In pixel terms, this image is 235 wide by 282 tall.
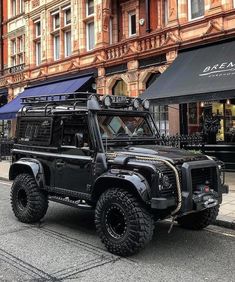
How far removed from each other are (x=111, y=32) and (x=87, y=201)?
44.4ft

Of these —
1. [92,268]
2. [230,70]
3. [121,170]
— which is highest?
[230,70]

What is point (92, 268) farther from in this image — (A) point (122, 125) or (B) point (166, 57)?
(B) point (166, 57)

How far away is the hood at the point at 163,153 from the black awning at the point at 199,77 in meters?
4.79

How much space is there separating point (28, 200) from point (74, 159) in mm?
1351

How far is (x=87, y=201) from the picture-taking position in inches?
261

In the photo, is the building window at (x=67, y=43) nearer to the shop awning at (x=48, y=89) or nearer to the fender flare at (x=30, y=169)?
the shop awning at (x=48, y=89)

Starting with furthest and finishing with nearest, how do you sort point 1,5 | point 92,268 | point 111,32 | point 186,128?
point 1,5 < point 111,32 < point 186,128 < point 92,268

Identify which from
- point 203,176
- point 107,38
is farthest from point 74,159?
point 107,38

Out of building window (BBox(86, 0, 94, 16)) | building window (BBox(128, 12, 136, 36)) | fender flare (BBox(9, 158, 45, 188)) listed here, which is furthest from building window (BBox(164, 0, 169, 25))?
fender flare (BBox(9, 158, 45, 188))

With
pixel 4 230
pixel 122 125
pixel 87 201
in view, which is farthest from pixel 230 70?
pixel 4 230

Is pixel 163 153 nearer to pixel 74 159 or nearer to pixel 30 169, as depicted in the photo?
pixel 74 159

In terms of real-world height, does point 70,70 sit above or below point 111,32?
below

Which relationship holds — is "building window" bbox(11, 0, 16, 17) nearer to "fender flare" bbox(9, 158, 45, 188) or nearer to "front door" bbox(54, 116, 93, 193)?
"fender flare" bbox(9, 158, 45, 188)

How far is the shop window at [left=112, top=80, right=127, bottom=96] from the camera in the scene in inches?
703
